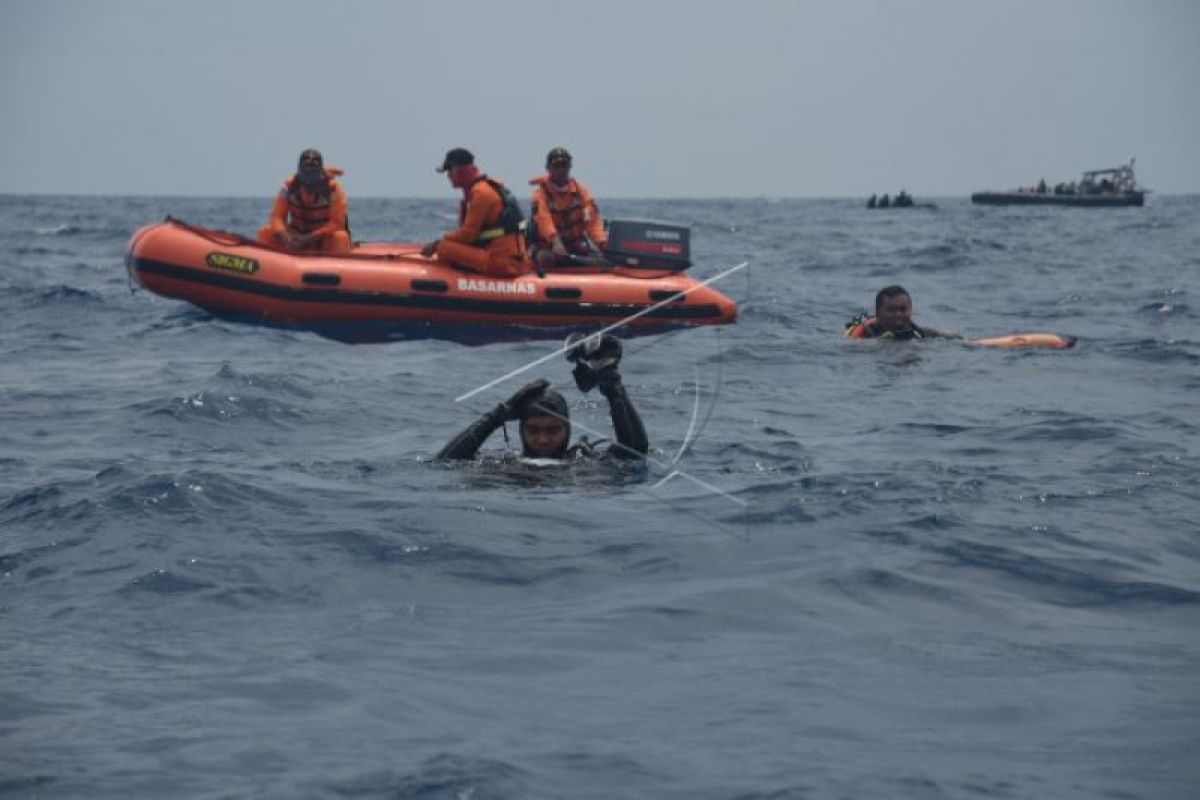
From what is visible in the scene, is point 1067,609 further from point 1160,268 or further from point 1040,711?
point 1160,268

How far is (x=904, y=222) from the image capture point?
53.2m

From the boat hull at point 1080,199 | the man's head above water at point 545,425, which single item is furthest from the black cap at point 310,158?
the boat hull at point 1080,199

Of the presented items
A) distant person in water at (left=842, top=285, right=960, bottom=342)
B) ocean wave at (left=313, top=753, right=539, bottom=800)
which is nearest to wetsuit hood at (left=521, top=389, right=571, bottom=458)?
ocean wave at (left=313, top=753, right=539, bottom=800)

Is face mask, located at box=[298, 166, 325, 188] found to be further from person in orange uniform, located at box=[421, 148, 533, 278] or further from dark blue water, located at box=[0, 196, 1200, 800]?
dark blue water, located at box=[0, 196, 1200, 800]

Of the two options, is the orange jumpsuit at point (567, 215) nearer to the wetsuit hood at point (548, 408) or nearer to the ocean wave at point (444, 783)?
the wetsuit hood at point (548, 408)

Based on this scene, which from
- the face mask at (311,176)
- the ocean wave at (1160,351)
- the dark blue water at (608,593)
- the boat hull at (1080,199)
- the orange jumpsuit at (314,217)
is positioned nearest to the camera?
the dark blue water at (608,593)

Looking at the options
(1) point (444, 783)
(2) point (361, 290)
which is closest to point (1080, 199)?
(2) point (361, 290)

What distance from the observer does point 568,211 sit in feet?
51.6

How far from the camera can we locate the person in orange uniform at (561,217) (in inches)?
607

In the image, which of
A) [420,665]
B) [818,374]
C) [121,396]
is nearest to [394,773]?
[420,665]

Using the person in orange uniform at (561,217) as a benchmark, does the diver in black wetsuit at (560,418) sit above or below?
below

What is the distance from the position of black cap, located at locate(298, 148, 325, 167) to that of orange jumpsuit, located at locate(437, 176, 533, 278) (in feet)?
4.75

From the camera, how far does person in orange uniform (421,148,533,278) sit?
14102 millimetres

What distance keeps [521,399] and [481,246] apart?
7318 millimetres
